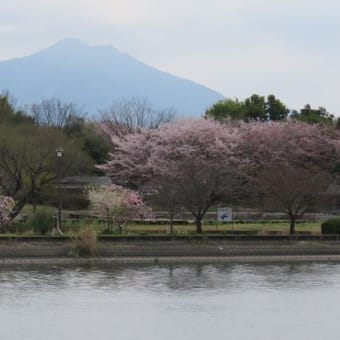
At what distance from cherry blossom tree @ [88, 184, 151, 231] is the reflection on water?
6113 millimetres

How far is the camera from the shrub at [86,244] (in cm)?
3875

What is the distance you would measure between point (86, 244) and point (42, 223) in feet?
14.8

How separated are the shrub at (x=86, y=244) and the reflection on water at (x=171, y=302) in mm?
1324

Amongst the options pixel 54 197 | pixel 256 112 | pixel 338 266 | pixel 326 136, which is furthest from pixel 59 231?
pixel 256 112

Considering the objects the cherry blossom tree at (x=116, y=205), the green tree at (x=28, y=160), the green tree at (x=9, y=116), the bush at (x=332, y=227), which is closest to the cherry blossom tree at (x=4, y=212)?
the cherry blossom tree at (x=116, y=205)

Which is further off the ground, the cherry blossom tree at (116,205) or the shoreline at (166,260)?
the cherry blossom tree at (116,205)

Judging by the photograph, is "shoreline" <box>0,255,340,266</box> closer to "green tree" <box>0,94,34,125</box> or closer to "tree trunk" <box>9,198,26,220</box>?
"tree trunk" <box>9,198,26,220</box>

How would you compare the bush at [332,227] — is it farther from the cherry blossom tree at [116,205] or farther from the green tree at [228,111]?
the green tree at [228,111]

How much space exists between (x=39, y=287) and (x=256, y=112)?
153 feet

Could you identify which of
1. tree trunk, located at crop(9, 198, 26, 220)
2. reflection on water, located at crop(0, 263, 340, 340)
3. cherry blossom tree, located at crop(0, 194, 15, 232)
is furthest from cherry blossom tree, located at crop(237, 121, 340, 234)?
reflection on water, located at crop(0, 263, 340, 340)

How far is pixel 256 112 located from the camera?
75.0 metres

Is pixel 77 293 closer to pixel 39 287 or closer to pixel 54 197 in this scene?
pixel 39 287

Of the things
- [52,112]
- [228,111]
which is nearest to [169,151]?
[228,111]

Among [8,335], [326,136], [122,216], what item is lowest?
[8,335]
